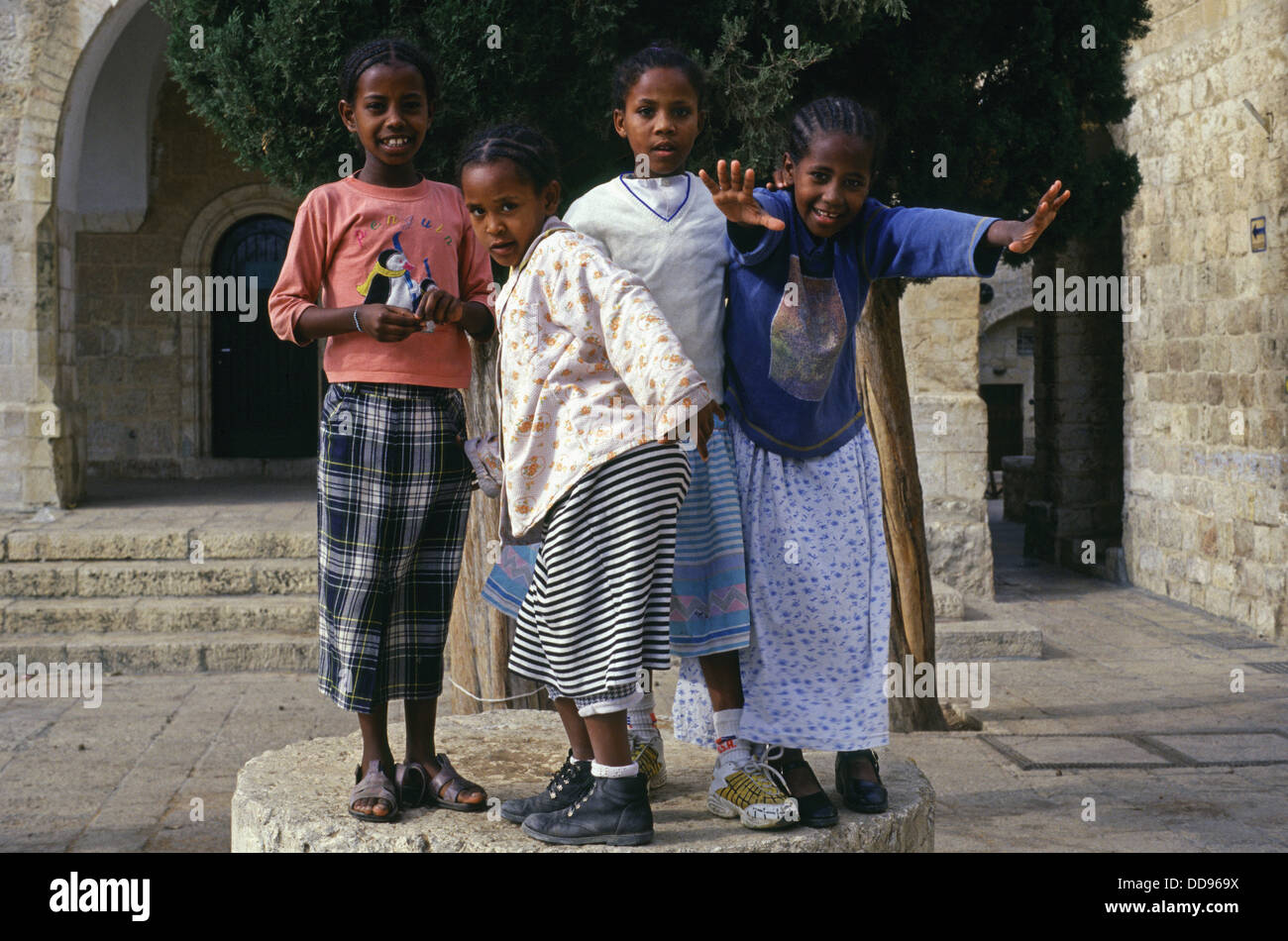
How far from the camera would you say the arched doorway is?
42.4 ft

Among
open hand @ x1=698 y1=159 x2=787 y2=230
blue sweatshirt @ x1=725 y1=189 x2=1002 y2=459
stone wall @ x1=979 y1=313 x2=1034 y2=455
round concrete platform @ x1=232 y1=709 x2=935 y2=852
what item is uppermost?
stone wall @ x1=979 y1=313 x2=1034 y2=455

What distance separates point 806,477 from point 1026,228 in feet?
2.44

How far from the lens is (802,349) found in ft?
9.87

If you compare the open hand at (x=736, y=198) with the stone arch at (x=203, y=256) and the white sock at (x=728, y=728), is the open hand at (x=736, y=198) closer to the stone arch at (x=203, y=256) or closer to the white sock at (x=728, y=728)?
the white sock at (x=728, y=728)

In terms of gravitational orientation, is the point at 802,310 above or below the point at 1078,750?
above

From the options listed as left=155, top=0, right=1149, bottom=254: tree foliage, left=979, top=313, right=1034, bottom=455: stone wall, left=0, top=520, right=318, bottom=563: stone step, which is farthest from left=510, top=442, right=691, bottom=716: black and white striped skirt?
left=979, top=313, right=1034, bottom=455: stone wall

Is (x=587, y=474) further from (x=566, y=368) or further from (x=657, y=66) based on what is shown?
(x=657, y=66)

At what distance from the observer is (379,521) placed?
311 centimetres

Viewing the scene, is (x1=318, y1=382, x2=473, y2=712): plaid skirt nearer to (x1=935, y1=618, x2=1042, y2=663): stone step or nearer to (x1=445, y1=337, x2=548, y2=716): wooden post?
(x1=445, y1=337, x2=548, y2=716): wooden post

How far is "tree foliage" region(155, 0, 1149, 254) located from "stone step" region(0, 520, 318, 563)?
376cm

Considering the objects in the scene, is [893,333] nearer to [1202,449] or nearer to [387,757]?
[387,757]

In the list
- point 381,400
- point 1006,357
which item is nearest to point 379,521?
point 381,400

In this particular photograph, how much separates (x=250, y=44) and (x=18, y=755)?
124 inches
